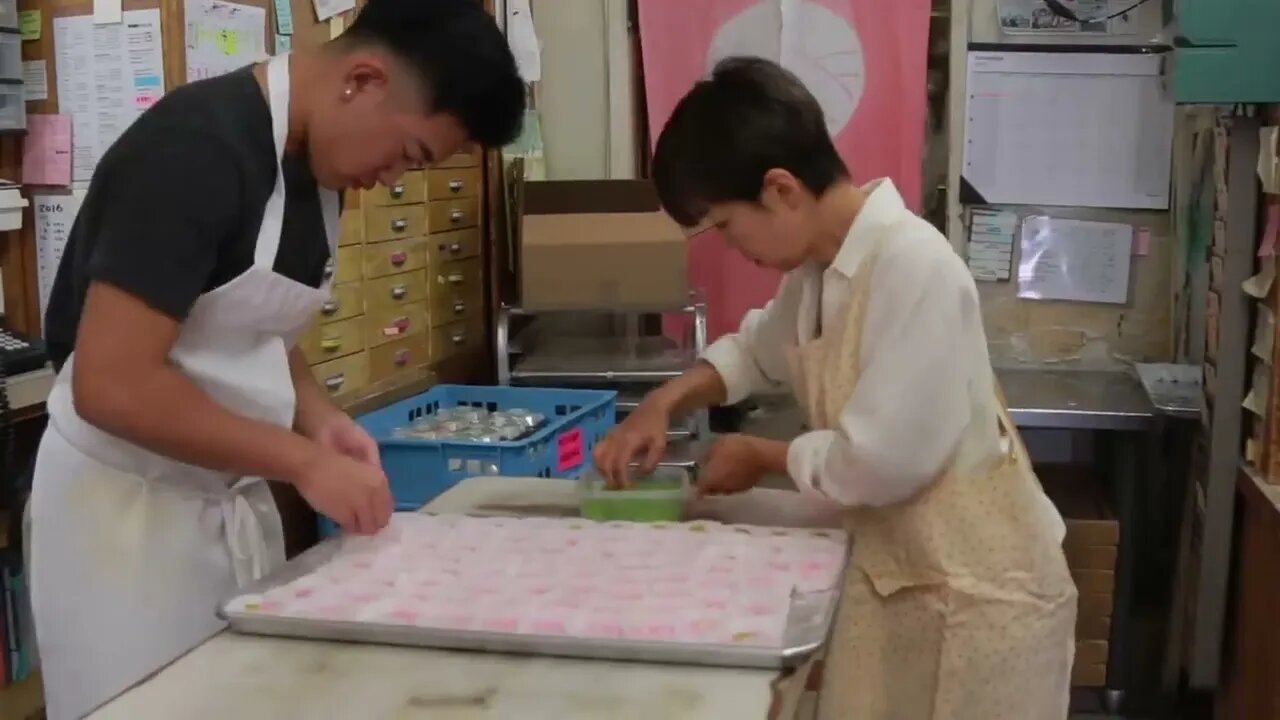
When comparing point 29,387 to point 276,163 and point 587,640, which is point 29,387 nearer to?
point 276,163

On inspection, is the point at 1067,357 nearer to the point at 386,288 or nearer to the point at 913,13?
the point at 913,13

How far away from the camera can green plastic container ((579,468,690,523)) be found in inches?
57.5

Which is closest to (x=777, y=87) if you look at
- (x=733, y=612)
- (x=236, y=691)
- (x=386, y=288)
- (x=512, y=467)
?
(x=733, y=612)

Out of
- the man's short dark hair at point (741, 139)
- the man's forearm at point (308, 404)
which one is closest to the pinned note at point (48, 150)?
the man's forearm at point (308, 404)

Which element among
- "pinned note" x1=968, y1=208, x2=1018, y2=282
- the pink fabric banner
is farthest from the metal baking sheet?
"pinned note" x1=968, y1=208, x2=1018, y2=282

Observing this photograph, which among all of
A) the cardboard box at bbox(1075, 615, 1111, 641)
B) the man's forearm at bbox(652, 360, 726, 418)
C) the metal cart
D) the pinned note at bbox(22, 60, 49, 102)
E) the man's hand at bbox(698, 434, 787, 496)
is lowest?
the cardboard box at bbox(1075, 615, 1111, 641)

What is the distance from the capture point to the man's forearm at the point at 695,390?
1.64m

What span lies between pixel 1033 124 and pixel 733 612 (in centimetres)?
249

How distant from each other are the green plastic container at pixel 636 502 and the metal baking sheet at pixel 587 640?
1.24 ft

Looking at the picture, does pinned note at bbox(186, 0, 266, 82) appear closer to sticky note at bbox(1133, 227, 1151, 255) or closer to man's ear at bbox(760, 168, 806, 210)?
man's ear at bbox(760, 168, 806, 210)

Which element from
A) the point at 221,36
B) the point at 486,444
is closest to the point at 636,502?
the point at 486,444

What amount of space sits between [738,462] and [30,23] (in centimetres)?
159

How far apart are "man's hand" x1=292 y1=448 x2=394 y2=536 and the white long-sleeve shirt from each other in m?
0.44

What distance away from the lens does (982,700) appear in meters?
1.39
